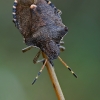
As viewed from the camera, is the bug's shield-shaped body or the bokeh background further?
the bokeh background

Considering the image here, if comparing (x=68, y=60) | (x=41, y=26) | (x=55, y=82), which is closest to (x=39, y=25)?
(x=41, y=26)

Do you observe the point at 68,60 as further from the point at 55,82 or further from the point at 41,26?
the point at 55,82

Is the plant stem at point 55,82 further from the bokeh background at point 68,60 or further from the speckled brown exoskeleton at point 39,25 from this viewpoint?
the bokeh background at point 68,60

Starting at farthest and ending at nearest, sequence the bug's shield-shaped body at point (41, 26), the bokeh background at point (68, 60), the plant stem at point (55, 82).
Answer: the bokeh background at point (68, 60) → the bug's shield-shaped body at point (41, 26) → the plant stem at point (55, 82)

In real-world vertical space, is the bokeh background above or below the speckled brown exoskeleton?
below

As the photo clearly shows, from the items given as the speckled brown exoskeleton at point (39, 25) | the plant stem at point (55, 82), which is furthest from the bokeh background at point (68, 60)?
the plant stem at point (55, 82)

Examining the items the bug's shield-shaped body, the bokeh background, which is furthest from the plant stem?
the bokeh background

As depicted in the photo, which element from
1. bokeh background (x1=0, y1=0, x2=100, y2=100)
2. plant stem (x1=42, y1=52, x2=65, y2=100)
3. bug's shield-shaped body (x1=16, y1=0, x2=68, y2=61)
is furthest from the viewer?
bokeh background (x1=0, y1=0, x2=100, y2=100)

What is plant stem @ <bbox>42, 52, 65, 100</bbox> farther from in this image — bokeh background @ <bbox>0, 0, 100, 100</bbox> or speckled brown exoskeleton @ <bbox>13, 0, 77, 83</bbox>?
bokeh background @ <bbox>0, 0, 100, 100</bbox>
